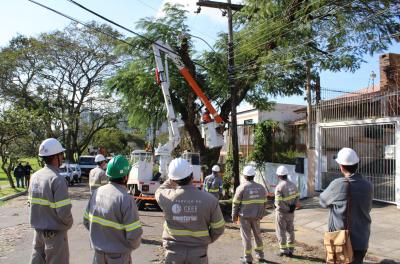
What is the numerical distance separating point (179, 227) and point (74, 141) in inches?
1459

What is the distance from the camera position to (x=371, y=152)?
48.2ft

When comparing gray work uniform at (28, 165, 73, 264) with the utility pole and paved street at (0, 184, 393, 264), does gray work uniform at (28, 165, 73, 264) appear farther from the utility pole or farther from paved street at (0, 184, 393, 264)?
the utility pole

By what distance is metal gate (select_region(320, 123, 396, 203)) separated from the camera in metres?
13.9

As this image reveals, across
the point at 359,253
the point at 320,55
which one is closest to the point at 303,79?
the point at 320,55

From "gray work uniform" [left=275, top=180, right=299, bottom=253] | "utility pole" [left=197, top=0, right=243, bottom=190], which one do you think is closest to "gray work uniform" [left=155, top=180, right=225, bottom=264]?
"gray work uniform" [left=275, top=180, right=299, bottom=253]

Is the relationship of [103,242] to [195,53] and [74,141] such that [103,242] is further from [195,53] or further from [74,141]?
[74,141]

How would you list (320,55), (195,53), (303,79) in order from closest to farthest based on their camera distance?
(320,55) → (303,79) → (195,53)

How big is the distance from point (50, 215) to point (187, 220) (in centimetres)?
183

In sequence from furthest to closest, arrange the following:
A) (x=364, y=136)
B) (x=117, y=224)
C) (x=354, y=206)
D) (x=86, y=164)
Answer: (x=86, y=164) < (x=364, y=136) < (x=354, y=206) < (x=117, y=224)

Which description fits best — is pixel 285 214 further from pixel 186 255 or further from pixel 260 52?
pixel 260 52

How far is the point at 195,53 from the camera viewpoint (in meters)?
21.7

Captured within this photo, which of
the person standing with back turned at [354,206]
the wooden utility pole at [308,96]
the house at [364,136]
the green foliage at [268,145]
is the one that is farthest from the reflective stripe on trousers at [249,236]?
the green foliage at [268,145]

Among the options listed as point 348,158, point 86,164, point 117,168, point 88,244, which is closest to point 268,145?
point 88,244

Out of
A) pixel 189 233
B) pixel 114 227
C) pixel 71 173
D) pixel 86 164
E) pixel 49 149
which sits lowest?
pixel 71 173
